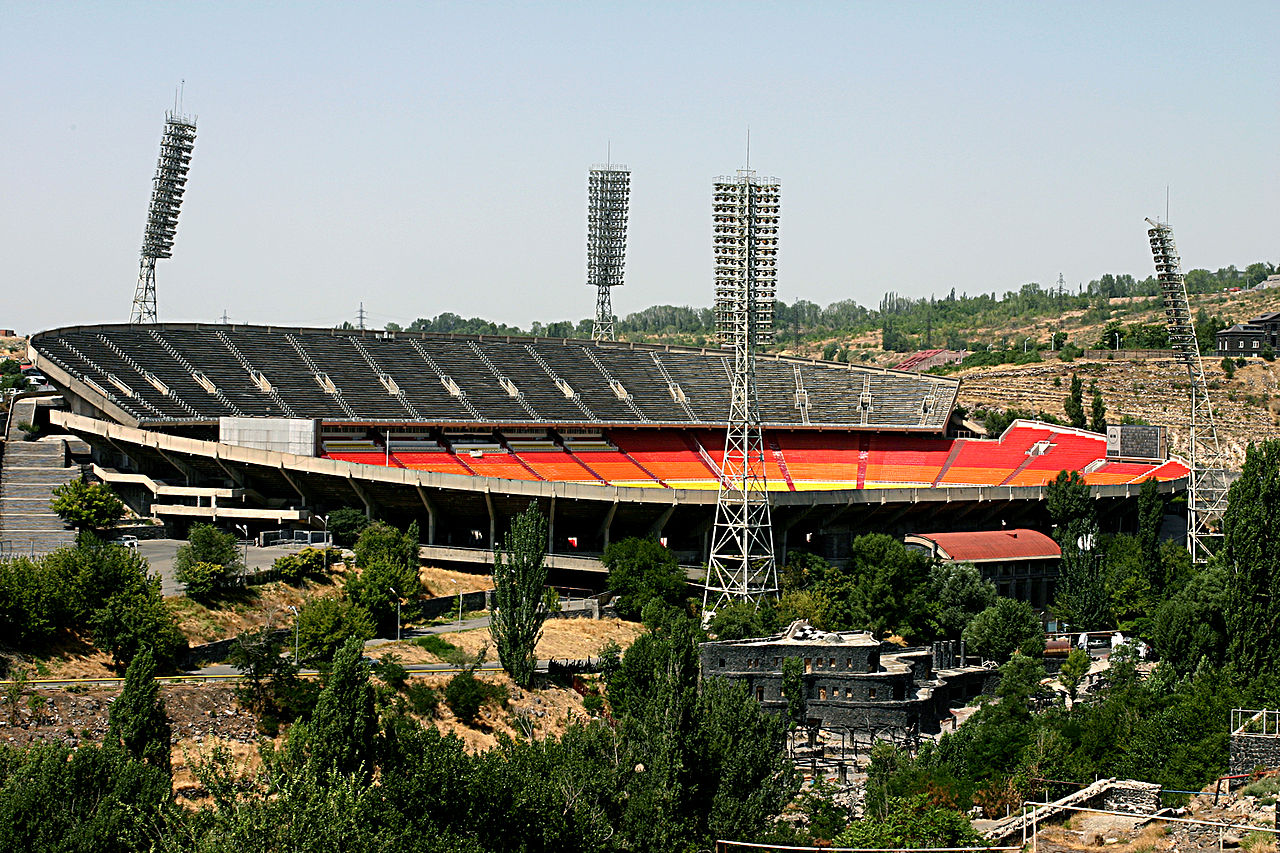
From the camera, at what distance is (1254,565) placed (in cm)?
4962

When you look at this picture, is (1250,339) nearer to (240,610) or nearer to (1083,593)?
(1083,593)

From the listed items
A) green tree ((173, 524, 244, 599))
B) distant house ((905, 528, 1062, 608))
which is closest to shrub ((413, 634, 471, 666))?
green tree ((173, 524, 244, 599))

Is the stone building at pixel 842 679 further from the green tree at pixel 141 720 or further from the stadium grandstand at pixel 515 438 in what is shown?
the green tree at pixel 141 720

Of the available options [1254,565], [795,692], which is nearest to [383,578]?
[795,692]

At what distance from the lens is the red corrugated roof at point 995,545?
6325 cm

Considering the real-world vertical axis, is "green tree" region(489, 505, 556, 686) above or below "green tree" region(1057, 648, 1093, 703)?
above

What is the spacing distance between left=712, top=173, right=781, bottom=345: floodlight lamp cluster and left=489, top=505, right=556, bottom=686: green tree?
15.5m

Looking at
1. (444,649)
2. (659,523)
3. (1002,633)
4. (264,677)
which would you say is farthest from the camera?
(659,523)

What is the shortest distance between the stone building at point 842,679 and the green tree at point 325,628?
33.6 feet

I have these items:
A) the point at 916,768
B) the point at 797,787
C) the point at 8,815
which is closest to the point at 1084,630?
the point at 916,768

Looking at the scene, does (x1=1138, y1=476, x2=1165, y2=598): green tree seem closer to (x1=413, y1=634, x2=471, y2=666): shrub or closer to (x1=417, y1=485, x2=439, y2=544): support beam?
(x1=417, y1=485, x2=439, y2=544): support beam

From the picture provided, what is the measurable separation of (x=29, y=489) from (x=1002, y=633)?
3675cm

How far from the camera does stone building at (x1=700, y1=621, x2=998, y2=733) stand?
47.6 meters

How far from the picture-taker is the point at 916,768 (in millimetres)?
41062
